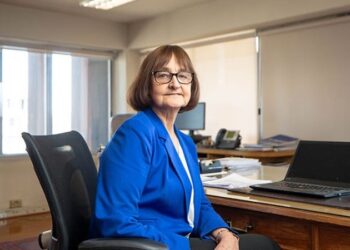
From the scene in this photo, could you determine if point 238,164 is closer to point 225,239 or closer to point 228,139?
point 225,239

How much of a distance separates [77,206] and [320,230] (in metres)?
0.84

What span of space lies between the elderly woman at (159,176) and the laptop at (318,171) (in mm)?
240

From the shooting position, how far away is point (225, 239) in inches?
60.2

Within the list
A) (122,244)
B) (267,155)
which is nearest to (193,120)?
(267,155)

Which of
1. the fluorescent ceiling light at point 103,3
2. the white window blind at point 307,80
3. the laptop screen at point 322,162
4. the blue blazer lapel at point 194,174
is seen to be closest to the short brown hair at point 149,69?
the blue blazer lapel at point 194,174

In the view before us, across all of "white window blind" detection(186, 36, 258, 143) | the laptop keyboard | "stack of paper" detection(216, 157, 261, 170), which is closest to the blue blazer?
the laptop keyboard

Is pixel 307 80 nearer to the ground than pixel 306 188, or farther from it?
farther from it

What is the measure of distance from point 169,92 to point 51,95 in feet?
13.9

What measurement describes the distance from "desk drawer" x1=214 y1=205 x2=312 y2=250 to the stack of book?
2.30 meters

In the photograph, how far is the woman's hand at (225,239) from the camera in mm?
1496

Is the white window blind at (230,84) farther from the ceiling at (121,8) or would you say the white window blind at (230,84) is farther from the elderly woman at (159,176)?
the elderly woman at (159,176)

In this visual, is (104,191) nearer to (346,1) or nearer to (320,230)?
(320,230)

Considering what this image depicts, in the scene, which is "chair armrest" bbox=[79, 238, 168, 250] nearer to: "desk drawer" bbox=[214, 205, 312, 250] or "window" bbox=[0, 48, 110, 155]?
"desk drawer" bbox=[214, 205, 312, 250]

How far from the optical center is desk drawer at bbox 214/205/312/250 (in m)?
1.49
